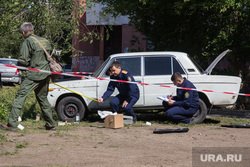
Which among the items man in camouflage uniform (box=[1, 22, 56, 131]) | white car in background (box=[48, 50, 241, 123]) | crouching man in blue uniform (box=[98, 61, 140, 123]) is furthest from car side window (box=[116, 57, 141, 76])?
man in camouflage uniform (box=[1, 22, 56, 131])

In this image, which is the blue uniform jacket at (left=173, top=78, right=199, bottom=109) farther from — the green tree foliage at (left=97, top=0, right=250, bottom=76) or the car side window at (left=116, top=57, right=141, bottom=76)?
the green tree foliage at (left=97, top=0, right=250, bottom=76)

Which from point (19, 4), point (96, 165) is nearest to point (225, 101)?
point (96, 165)

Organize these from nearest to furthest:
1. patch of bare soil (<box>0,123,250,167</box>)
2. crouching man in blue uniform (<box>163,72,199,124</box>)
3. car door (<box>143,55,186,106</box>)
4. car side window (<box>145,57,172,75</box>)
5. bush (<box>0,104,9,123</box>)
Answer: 1. patch of bare soil (<box>0,123,250,167</box>)
2. crouching man in blue uniform (<box>163,72,199,124</box>)
3. bush (<box>0,104,9,123</box>)
4. car door (<box>143,55,186,106</box>)
5. car side window (<box>145,57,172,75</box>)

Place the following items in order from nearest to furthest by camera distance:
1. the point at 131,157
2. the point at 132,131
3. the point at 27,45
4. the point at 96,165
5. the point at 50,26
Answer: the point at 96,165, the point at 131,157, the point at 27,45, the point at 132,131, the point at 50,26

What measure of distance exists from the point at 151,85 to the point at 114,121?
60.1 inches

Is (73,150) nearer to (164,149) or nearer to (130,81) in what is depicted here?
(164,149)

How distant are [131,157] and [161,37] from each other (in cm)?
1032

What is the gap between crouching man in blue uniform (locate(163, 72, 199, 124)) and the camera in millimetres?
9234

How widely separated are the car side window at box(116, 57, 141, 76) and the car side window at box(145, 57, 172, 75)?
0.19 m

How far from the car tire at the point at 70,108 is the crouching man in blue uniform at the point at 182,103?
81.8 inches

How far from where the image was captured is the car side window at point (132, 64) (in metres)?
10.0

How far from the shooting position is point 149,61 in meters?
10.0

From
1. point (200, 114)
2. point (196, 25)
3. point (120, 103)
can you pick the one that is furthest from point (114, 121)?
point (196, 25)

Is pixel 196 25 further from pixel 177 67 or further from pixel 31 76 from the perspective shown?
pixel 31 76
